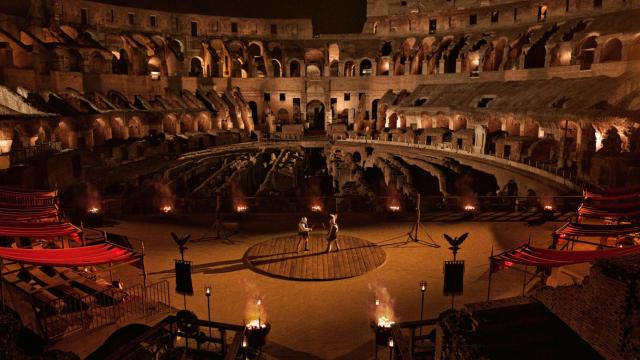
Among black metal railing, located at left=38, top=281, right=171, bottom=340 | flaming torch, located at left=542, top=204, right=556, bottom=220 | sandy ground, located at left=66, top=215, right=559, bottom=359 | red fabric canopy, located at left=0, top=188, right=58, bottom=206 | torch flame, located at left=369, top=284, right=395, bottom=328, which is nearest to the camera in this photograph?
black metal railing, located at left=38, top=281, right=171, bottom=340

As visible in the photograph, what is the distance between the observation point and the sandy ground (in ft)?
30.8

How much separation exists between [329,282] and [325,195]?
10573 mm

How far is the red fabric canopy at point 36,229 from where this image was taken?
8969mm

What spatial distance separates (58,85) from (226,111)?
46.7 ft

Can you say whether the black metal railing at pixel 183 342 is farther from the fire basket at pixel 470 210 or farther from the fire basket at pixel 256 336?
the fire basket at pixel 470 210

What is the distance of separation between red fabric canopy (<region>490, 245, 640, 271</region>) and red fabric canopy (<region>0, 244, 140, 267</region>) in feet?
25.8

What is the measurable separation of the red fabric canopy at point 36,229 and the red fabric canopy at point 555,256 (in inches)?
375

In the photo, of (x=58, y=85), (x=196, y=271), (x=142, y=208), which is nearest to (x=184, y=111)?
(x=58, y=85)

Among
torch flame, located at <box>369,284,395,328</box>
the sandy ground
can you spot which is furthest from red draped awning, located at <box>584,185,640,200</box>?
torch flame, located at <box>369,284,395,328</box>

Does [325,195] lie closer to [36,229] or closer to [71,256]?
[36,229]

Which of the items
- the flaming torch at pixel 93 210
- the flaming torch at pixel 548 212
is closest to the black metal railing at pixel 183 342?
the flaming torch at pixel 93 210

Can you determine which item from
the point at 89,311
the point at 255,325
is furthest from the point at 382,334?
the point at 89,311

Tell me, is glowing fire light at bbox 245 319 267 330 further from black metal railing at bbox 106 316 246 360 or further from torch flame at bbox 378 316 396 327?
torch flame at bbox 378 316 396 327

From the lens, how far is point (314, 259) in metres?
13.0
